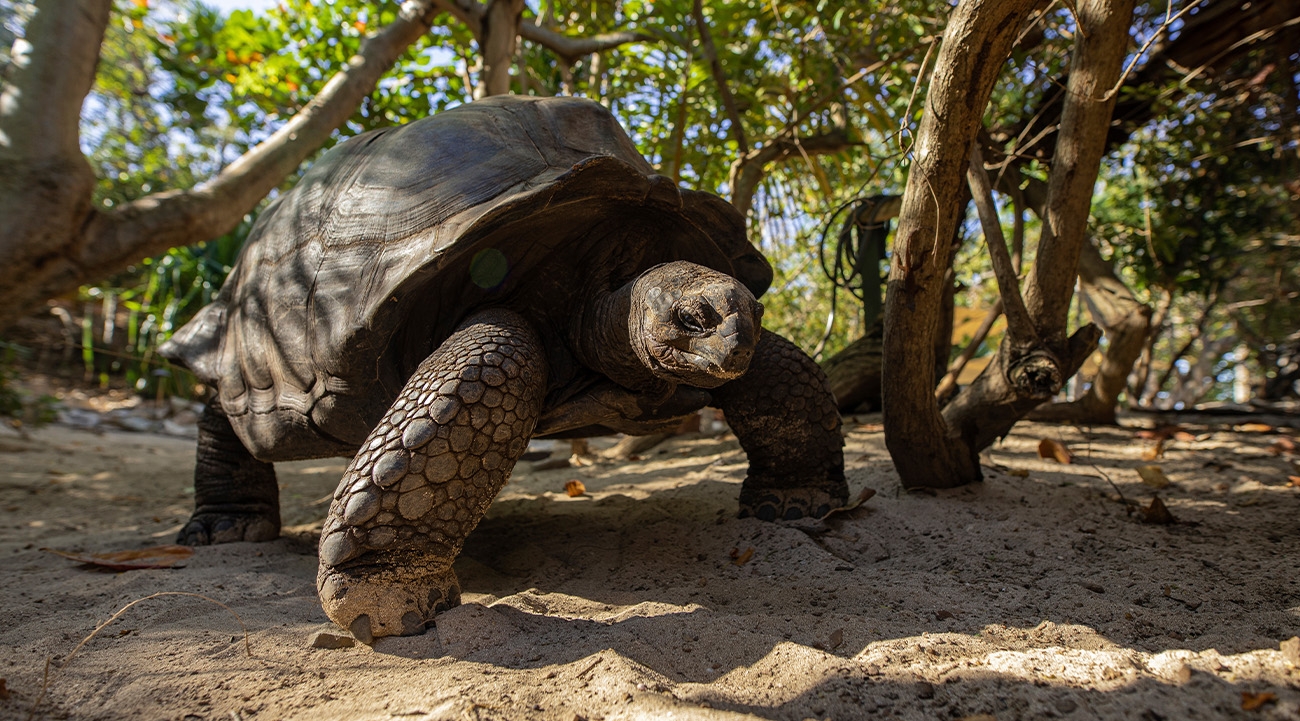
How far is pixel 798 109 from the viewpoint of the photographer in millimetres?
4707

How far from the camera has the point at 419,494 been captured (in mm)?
1786

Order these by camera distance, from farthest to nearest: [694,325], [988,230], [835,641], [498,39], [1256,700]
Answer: [498,39], [988,230], [694,325], [835,641], [1256,700]

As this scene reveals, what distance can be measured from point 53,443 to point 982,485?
7.11 meters

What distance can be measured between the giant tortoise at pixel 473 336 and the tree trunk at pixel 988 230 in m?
0.36

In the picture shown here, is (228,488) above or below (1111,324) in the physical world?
below

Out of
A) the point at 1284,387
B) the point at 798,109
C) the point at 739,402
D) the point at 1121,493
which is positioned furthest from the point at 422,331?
the point at 1284,387

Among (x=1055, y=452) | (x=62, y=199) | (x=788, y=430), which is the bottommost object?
(x=1055, y=452)

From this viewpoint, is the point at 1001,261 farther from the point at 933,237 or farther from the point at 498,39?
the point at 498,39

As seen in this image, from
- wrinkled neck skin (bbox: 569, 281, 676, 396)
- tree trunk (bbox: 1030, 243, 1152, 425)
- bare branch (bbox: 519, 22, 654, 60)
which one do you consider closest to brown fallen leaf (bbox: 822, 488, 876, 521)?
wrinkled neck skin (bbox: 569, 281, 676, 396)

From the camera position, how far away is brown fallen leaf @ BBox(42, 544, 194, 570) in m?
2.48

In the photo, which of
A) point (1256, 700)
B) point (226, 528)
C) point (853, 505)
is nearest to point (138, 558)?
point (226, 528)

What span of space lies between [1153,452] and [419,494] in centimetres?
354

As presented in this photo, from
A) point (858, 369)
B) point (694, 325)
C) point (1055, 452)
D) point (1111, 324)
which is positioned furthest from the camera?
point (858, 369)

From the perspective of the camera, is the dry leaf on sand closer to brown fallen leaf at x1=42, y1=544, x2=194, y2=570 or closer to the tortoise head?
the tortoise head
